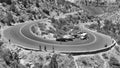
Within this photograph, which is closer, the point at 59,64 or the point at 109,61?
the point at 59,64

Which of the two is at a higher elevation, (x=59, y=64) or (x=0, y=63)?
(x=0, y=63)

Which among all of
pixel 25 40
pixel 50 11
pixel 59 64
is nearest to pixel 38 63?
pixel 59 64

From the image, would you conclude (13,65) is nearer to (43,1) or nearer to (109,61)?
(109,61)

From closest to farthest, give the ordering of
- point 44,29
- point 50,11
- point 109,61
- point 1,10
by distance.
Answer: point 109,61 → point 44,29 → point 1,10 → point 50,11

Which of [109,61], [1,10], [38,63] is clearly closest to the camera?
[38,63]

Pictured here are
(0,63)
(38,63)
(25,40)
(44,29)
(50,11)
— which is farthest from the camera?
(50,11)

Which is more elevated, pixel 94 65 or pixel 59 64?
pixel 59 64

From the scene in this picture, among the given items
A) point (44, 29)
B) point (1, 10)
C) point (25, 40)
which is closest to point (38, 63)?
point (25, 40)

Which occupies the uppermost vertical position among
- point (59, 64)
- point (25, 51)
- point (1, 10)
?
point (1, 10)

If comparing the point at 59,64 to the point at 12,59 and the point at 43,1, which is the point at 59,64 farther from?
the point at 43,1
